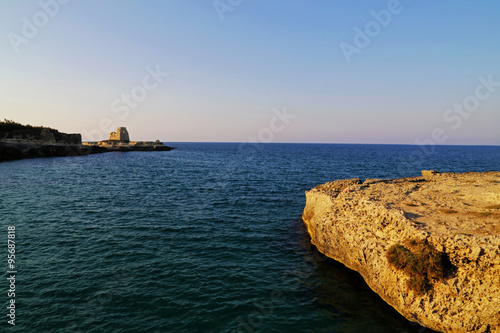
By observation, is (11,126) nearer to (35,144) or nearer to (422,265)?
(35,144)

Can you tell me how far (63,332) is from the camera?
1073 centimetres

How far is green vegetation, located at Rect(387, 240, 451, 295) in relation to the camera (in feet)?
38.9

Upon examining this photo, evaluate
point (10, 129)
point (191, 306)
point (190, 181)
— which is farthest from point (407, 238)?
point (10, 129)

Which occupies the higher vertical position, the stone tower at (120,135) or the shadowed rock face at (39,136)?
the stone tower at (120,135)

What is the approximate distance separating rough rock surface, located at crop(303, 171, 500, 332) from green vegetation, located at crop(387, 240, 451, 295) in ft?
0.75

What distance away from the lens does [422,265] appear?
12.1 metres

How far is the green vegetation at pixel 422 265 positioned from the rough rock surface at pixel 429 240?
0.23 m

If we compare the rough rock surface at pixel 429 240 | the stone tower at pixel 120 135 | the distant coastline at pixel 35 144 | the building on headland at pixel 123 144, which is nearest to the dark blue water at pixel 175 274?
the rough rock surface at pixel 429 240

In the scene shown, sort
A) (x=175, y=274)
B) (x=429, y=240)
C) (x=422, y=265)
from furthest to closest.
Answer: (x=175, y=274), (x=429, y=240), (x=422, y=265)

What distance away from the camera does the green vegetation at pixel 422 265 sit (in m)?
11.9

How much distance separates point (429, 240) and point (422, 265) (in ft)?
4.74

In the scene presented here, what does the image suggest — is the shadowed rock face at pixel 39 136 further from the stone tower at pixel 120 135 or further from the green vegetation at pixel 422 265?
the green vegetation at pixel 422 265

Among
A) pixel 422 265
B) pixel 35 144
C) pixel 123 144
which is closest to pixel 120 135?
pixel 123 144

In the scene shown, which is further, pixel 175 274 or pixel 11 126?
pixel 11 126
